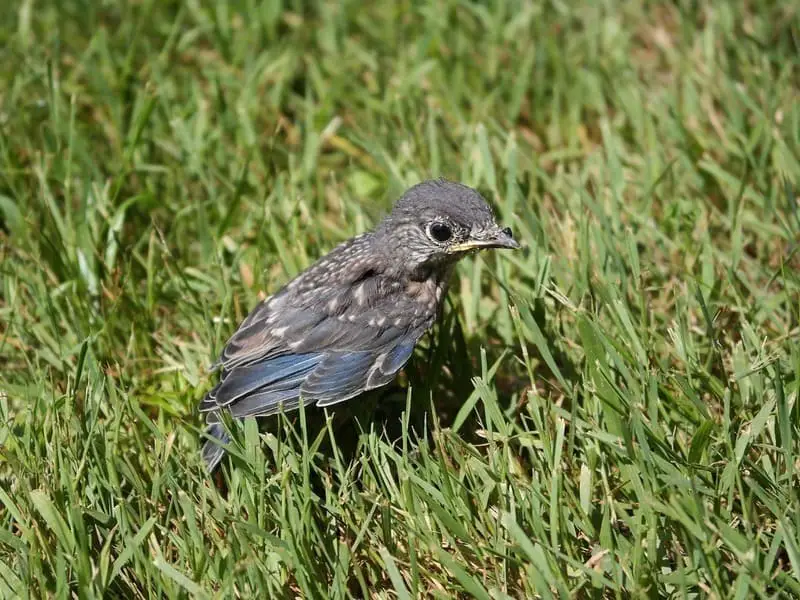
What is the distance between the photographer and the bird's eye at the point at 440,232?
154 inches

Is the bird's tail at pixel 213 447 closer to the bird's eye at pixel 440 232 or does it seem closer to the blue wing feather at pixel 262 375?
the blue wing feather at pixel 262 375

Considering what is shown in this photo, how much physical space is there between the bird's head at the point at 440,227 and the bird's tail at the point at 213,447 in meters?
0.91

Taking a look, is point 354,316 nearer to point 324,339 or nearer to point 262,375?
point 324,339

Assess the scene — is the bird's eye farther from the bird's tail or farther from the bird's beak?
the bird's tail

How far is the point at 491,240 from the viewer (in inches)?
151

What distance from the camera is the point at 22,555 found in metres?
3.26

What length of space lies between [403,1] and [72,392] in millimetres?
3573

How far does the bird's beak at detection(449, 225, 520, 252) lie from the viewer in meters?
3.82

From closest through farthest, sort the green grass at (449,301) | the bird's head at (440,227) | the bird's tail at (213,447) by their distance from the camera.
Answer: the green grass at (449,301)
the bird's tail at (213,447)
the bird's head at (440,227)

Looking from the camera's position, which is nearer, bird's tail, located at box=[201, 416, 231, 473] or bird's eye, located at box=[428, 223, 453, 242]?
bird's tail, located at box=[201, 416, 231, 473]

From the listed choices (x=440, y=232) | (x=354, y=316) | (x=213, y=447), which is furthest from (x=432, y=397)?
(x=213, y=447)

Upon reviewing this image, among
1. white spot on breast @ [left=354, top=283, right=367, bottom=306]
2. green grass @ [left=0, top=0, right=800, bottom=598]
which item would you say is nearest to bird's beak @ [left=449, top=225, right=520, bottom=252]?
green grass @ [left=0, top=0, right=800, bottom=598]

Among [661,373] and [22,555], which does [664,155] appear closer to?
[661,373]

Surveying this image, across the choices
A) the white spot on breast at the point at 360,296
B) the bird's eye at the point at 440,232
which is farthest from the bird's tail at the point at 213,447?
the bird's eye at the point at 440,232
